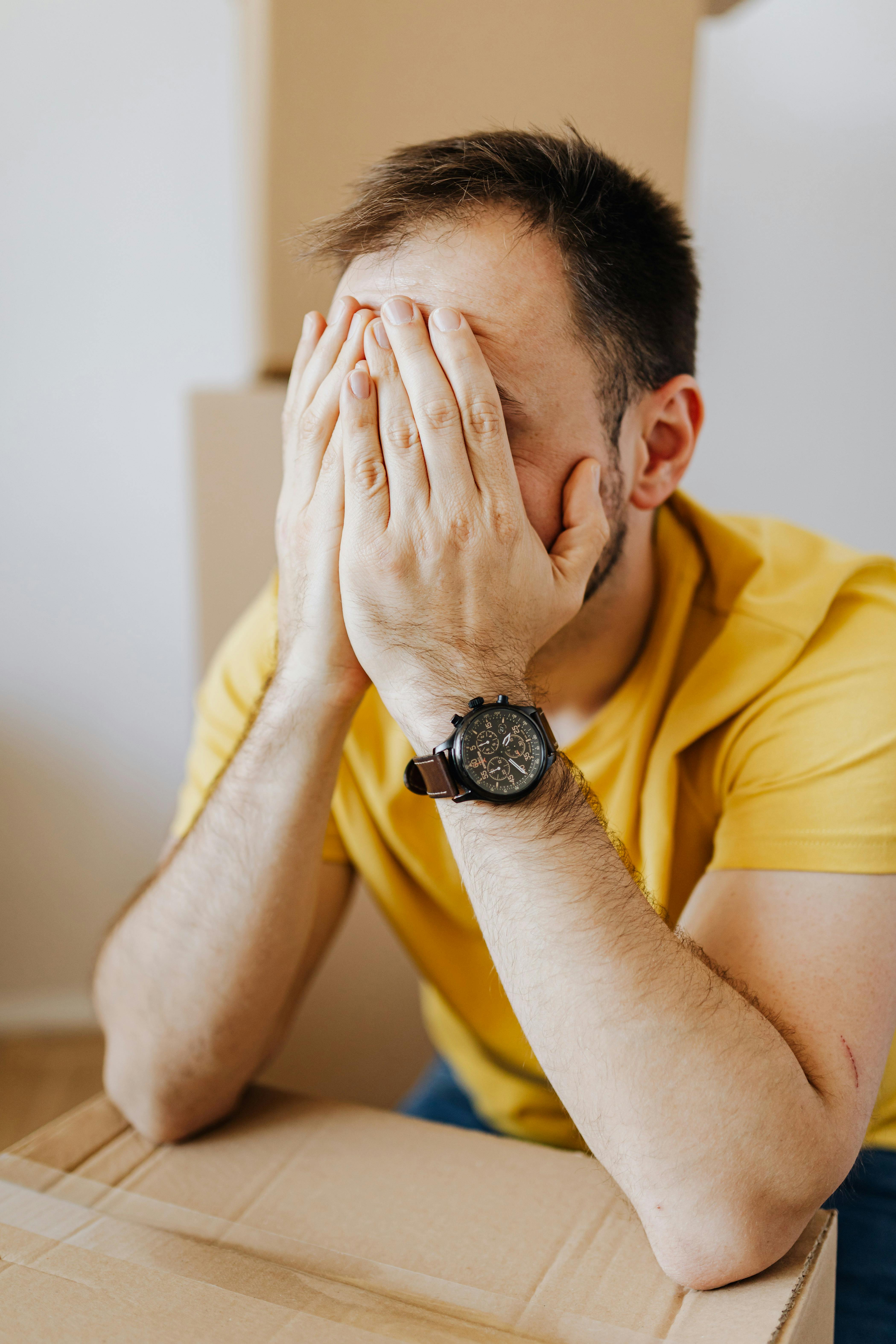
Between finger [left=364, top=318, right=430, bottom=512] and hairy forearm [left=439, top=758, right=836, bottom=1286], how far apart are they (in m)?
0.24

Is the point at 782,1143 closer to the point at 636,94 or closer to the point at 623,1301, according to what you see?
the point at 623,1301

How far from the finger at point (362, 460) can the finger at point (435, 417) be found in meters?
0.03

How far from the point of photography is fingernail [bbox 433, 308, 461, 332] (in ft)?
2.52

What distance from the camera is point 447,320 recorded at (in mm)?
771

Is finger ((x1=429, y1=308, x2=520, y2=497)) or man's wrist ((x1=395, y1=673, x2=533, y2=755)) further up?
finger ((x1=429, y1=308, x2=520, y2=497))

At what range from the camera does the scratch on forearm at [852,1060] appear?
0.66 m

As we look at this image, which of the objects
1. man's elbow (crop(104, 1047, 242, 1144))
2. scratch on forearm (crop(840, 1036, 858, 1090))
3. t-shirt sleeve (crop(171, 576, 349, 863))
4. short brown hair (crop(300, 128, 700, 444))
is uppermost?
short brown hair (crop(300, 128, 700, 444))

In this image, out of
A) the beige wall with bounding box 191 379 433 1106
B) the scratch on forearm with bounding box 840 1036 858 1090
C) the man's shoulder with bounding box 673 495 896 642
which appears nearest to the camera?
the scratch on forearm with bounding box 840 1036 858 1090

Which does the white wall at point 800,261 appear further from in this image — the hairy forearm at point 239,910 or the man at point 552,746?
the hairy forearm at point 239,910

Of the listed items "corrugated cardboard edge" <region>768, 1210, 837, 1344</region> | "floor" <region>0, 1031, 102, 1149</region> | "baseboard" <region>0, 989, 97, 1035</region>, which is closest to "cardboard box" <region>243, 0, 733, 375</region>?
"corrugated cardboard edge" <region>768, 1210, 837, 1344</region>

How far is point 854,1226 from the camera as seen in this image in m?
0.87

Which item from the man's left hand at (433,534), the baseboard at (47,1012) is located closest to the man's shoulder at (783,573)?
the man's left hand at (433,534)

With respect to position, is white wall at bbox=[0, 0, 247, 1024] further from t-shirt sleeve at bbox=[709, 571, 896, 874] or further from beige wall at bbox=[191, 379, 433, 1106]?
t-shirt sleeve at bbox=[709, 571, 896, 874]

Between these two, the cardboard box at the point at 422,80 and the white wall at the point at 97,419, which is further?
the white wall at the point at 97,419
